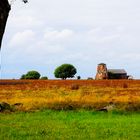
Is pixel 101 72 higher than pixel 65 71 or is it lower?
lower

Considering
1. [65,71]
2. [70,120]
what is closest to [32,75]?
[65,71]

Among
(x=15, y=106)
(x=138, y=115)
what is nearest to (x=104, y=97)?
(x=15, y=106)

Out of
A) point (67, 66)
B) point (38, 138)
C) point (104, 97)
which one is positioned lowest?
point (38, 138)

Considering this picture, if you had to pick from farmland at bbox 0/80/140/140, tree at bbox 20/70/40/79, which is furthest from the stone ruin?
farmland at bbox 0/80/140/140

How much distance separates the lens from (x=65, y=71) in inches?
6014

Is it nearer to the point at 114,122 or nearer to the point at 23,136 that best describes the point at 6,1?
the point at 23,136

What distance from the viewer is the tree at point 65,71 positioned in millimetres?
151625

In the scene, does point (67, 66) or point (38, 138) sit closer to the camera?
point (38, 138)

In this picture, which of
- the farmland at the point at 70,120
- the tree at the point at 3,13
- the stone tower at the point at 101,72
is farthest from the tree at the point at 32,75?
the tree at the point at 3,13

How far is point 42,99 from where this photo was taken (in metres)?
42.1

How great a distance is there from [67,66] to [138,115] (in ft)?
400

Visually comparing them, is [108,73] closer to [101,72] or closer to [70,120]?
[101,72]

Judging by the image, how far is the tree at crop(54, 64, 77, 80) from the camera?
15162 centimetres

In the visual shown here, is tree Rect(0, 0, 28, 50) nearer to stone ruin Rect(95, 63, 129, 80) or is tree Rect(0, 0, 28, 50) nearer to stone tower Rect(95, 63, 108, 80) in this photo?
stone ruin Rect(95, 63, 129, 80)
